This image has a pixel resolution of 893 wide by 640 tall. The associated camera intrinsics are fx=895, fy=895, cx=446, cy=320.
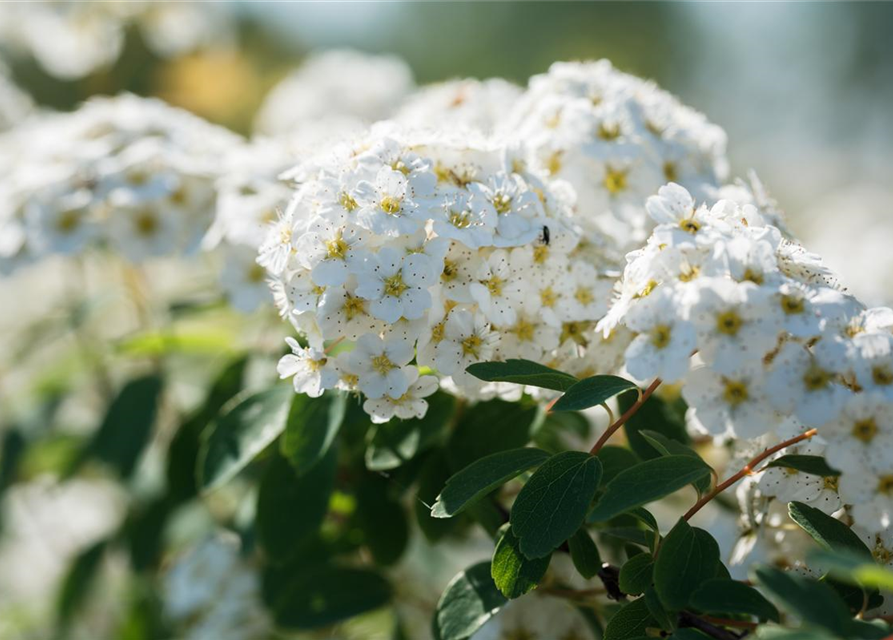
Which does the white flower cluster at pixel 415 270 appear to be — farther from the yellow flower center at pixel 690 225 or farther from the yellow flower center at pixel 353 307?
the yellow flower center at pixel 690 225

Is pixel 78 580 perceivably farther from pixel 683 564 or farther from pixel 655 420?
pixel 683 564

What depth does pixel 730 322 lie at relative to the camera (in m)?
0.98

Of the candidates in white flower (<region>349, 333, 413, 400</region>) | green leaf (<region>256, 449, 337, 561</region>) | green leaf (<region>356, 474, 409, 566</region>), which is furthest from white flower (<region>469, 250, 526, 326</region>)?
green leaf (<region>356, 474, 409, 566</region>)

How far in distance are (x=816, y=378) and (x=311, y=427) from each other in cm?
70

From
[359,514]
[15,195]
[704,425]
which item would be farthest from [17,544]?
[704,425]

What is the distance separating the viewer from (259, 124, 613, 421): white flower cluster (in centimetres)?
113

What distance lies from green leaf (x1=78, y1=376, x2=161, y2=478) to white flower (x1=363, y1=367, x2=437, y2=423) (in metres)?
0.86

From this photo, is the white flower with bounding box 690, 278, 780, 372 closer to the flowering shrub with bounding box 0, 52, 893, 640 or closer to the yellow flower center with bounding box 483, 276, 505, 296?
the flowering shrub with bounding box 0, 52, 893, 640

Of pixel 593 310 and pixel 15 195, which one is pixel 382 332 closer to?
pixel 593 310

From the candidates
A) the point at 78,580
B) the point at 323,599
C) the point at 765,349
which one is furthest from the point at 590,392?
the point at 78,580

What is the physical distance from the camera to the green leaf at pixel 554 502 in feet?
3.34

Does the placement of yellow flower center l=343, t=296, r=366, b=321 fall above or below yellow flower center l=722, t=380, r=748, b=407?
below

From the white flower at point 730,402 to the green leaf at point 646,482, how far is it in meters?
0.05

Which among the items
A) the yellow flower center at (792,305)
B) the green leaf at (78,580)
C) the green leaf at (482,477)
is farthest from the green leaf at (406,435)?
the green leaf at (78,580)
